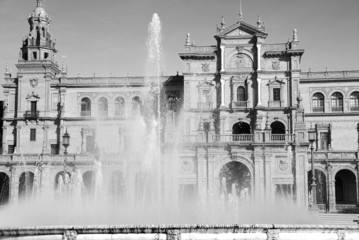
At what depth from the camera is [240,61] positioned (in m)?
50.3

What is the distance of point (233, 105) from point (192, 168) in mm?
11285

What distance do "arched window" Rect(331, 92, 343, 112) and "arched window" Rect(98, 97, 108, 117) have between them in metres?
25.0

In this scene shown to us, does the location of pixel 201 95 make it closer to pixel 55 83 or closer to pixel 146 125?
pixel 146 125

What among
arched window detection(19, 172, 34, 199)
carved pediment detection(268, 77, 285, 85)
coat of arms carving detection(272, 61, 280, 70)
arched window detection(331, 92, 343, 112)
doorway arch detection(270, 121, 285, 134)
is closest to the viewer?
carved pediment detection(268, 77, 285, 85)

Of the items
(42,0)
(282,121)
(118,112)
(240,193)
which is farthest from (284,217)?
(42,0)

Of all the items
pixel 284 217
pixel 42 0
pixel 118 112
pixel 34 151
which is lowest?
pixel 284 217

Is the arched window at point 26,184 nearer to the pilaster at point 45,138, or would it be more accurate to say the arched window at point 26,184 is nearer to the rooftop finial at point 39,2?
the pilaster at point 45,138

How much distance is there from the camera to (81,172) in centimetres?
4978

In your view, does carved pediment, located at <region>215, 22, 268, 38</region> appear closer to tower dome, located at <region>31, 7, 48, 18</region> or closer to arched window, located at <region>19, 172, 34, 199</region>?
tower dome, located at <region>31, 7, 48, 18</region>

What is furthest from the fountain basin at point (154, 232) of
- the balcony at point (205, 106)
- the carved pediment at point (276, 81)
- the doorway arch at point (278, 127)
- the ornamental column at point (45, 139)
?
the ornamental column at point (45, 139)

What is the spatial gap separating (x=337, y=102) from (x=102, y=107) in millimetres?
25975

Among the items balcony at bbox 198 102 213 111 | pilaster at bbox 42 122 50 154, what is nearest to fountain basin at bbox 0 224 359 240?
balcony at bbox 198 102 213 111

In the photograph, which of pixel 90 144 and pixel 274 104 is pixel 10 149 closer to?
pixel 90 144

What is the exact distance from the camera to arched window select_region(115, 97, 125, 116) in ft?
184
